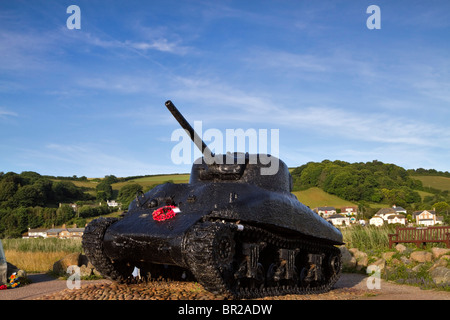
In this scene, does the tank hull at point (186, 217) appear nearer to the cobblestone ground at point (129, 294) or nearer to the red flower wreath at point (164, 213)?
the red flower wreath at point (164, 213)

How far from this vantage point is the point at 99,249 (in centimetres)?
919

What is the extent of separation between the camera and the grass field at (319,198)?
5458 cm

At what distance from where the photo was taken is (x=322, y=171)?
6581 cm

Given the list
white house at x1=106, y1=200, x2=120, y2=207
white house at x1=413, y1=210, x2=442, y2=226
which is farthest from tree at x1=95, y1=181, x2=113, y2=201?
white house at x1=413, y1=210, x2=442, y2=226

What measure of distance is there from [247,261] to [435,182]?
252 ft

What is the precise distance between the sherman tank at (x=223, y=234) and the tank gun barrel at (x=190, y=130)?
21 mm

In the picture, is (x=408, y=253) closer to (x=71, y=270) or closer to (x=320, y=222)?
(x=320, y=222)

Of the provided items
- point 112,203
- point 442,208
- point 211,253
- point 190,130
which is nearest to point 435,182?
point 442,208

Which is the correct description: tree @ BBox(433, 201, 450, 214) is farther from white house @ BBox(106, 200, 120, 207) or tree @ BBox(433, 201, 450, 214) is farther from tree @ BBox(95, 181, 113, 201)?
tree @ BBox(95, 181, 113, 201)

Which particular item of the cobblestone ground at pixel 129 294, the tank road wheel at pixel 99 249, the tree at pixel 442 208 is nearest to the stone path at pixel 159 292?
the cobblestone ground at pixel 129 294

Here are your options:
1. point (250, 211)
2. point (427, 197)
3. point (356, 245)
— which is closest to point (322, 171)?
point (427, 197)

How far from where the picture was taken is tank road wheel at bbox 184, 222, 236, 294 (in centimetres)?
752

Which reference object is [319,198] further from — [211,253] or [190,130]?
[211,253]
